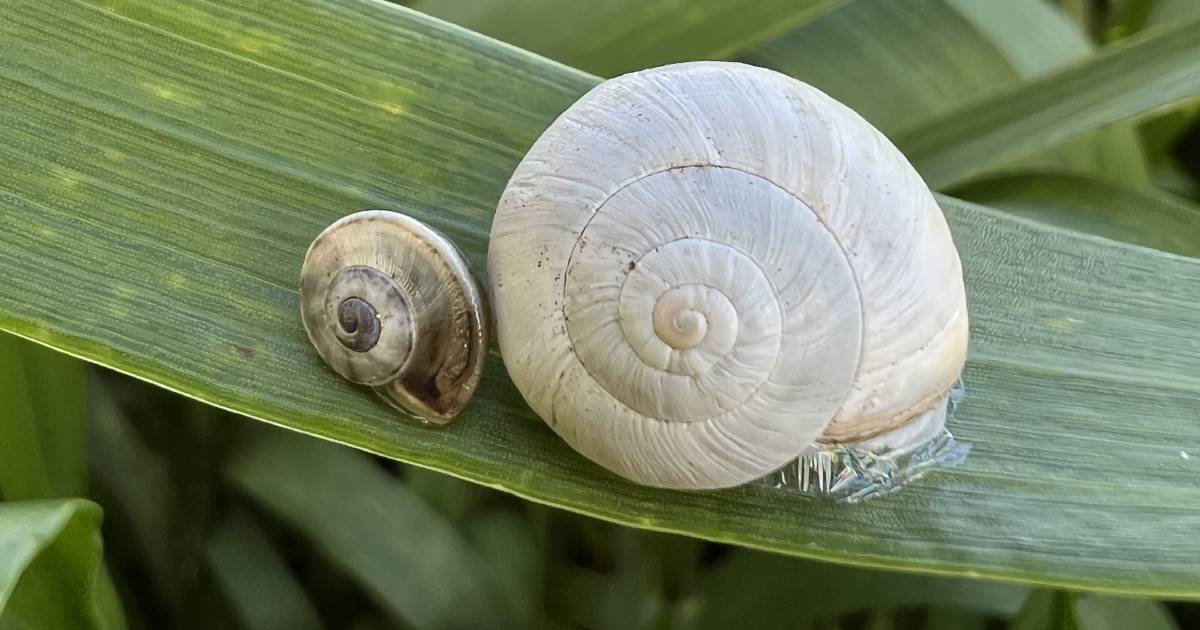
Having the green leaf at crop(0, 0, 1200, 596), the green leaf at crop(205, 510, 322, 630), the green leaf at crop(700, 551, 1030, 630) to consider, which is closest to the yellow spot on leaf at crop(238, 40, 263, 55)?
the green leaf at crop(0, 0, 1200, 596)

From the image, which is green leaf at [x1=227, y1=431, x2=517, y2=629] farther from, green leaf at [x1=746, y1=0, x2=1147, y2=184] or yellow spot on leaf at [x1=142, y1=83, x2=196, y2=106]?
green leaf at [x1=746, y1=0, x2=1147, y2=184]

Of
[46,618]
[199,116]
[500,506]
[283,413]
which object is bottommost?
[500,506]

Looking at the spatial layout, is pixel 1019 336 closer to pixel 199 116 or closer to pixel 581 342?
pixel 581 342

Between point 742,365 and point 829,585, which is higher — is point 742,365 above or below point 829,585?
above

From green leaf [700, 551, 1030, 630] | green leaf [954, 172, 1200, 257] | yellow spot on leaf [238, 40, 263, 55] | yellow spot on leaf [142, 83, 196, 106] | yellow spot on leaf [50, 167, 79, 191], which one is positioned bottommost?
green leaf [700, 551, 1030, 630]

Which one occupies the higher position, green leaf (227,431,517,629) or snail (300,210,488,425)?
snail (300,210,488,425)

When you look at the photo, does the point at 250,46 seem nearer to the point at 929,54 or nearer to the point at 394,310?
the point at 394,310

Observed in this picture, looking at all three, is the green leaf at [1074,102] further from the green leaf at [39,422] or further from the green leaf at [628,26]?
the green leaf at [39,422]

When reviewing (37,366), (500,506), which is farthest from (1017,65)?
(37,366)
